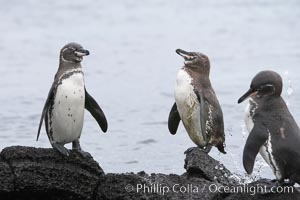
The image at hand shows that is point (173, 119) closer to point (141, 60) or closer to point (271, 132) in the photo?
point (271, 132)

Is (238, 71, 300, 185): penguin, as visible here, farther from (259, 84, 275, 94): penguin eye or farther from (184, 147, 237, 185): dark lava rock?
(184, 147, 237, 185): dark lava rock

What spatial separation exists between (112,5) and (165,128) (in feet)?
38.8

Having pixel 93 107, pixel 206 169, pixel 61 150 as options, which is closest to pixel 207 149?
pixel 206 169

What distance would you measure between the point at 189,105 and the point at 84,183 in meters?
1.51

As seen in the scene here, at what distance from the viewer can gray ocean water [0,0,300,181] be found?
43.5 feet

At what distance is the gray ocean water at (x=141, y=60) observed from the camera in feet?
43.5

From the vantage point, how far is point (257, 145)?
320 inches

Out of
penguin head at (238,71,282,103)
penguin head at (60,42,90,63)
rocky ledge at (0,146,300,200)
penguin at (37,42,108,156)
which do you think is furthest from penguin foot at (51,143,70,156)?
penguin head at (238,71,282,103)

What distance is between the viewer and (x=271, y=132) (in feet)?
26.8

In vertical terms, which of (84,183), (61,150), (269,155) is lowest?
(84,183)

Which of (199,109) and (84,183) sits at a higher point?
(199,109)

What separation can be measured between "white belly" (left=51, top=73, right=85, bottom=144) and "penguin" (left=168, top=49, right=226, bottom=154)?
3.19 feet

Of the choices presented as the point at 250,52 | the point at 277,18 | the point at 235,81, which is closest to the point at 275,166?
the point at 235,81

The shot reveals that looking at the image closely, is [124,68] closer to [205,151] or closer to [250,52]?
[250,52]
